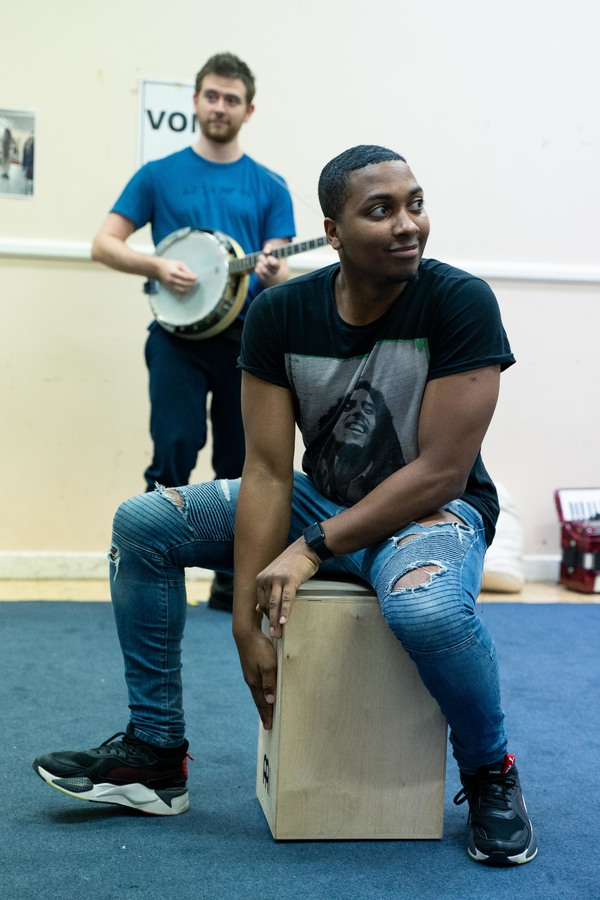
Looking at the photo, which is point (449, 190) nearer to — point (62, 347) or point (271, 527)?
point (62, 347)

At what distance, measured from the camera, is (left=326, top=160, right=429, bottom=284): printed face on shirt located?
68.0 inches

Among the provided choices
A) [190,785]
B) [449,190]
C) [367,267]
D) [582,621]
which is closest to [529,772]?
[190,785]

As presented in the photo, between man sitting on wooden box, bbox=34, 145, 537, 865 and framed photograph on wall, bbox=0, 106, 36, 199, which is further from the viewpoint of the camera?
framed photograph on wall, bbox=0, 106, 36, 199

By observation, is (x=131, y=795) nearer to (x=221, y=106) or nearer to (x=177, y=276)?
(x=177, y=276)

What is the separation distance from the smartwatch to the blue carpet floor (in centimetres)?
47

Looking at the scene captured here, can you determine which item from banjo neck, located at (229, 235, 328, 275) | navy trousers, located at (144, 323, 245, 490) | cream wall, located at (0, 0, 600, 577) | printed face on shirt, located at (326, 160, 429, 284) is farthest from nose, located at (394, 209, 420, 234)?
cream wall, located at (0, 0, 600, 577)

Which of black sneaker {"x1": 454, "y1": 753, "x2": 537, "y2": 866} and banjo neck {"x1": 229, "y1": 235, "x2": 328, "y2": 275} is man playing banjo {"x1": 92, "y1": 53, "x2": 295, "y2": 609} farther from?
black sneaker {"x1": 454, "y1": 753, "x2": 537, "y2": 866}

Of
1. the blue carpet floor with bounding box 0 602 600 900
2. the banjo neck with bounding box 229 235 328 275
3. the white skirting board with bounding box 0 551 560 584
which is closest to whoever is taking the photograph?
the blue carpet floor with bounding box 0 602 600 900

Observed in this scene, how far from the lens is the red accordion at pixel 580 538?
3.85m

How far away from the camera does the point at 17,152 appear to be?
367cm

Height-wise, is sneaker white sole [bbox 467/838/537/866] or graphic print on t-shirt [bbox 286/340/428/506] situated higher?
graphic print on t-shirt [bbox 286/340/428/506]

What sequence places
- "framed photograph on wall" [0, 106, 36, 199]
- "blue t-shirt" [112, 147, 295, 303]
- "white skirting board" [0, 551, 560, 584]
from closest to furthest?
"blue t-shirt" [112, 147, 295, 303]
"framed photograph on wall" [0, 106, 36, 199]
"white skirting board" [0, 551, 560, 584]

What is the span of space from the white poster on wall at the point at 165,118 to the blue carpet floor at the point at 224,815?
5.89 feet

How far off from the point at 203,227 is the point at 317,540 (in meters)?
1.77
